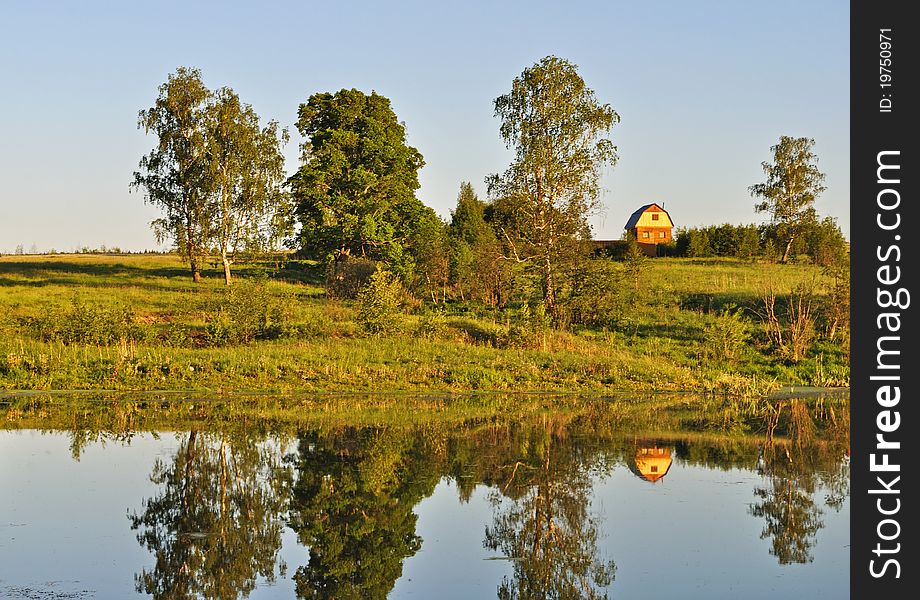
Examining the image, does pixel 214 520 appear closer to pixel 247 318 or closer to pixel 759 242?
pixel 247 318

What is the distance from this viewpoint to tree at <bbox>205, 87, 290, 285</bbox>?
53.6m

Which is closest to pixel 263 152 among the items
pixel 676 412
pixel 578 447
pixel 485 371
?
pixel 485 371

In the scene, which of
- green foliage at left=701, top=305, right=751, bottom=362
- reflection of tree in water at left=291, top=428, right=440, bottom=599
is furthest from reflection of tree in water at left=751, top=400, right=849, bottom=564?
green foliage at left=701, top=305, right=751, bottom=362

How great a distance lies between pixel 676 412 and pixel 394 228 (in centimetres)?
2675

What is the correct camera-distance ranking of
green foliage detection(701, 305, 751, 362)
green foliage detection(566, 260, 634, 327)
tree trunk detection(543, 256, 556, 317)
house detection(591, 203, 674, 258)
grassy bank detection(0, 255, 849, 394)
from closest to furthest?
grassy bank detection(0, 255, 849, 394)
green foliage detection(701, 305, 751, 362)
green foliage detection(566, 260, 634, 327)
tree trunk detection(543, 256, 556, 317)
house detection(591, 203, 674, 258)

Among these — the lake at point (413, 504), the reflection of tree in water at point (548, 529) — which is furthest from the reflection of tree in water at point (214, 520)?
the reflection of tree in water at point (548, 529)

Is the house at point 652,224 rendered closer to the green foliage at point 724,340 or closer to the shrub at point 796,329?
the shrub at point 796,329

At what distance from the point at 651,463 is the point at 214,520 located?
8.60 metres

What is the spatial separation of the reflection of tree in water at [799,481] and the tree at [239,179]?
118 feet

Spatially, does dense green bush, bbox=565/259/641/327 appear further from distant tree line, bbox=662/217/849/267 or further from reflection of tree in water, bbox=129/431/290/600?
distant tree line, bbox=662/217/849/267

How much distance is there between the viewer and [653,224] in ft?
323

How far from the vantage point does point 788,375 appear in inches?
1283

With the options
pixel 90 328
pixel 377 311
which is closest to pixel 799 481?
pixel 377 311

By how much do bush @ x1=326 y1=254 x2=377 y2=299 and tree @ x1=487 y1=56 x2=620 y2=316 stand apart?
8.49 m
